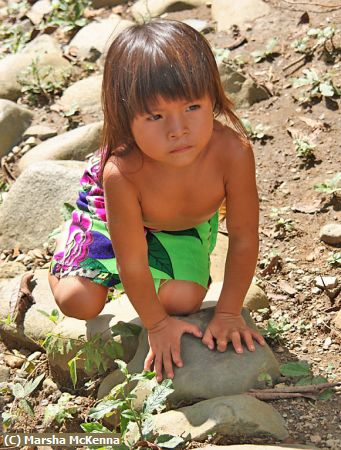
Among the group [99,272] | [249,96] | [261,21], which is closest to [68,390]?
[99,272]

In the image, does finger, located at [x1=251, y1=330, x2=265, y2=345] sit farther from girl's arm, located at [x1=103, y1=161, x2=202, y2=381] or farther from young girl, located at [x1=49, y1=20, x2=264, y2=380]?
girl's arm, located at [x1=103, y1=161, x2=202, y2=381]

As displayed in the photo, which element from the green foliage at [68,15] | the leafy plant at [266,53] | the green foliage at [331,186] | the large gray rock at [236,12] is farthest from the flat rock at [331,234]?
the green foliage at [68,15]

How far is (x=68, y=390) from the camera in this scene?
3.21 m

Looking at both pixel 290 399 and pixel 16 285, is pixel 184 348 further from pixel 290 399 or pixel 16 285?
pixel 16 285

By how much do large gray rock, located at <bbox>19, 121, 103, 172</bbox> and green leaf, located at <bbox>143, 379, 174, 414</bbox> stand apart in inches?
83.7

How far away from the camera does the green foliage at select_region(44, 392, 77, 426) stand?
296cm

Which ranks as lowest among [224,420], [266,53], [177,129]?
[224,420]

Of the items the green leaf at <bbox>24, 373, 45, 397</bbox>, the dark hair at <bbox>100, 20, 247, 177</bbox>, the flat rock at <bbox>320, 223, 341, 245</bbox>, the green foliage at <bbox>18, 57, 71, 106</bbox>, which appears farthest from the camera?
the green foliage at <bbox>18, 57, 71, 106</bbox>

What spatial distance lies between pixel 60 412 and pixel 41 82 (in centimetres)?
282

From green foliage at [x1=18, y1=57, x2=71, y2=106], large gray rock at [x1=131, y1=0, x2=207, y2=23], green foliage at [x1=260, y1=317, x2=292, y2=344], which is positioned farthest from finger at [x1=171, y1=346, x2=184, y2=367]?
large gray rock at [x1=131, y1=0, x2=207, y2=23]

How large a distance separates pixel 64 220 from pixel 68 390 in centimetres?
100

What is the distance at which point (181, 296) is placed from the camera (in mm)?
3014

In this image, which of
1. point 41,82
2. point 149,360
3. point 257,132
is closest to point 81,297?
point 149,360

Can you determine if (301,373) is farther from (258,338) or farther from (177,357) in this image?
(177,357)
